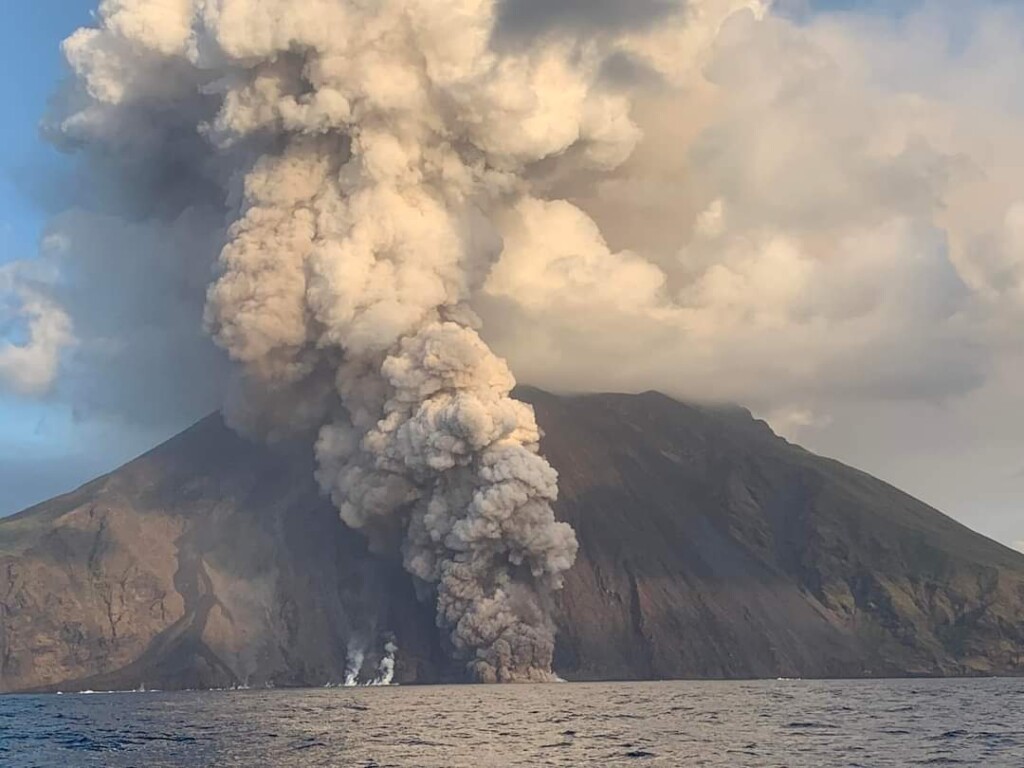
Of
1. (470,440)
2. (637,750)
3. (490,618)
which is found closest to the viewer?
(637,750)

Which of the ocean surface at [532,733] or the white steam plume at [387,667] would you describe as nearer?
the ocean surface at [532,733]

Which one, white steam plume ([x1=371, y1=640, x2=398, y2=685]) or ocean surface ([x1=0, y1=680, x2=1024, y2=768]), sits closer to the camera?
ocean surface ([x1=0, y1=680, x2=1024, y2=768])

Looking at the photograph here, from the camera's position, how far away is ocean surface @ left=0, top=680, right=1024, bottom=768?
56469 mm

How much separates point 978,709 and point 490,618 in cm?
6470

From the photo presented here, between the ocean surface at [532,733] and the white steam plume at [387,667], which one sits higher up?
the white steam plume at [387,667]

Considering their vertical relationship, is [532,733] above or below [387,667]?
below

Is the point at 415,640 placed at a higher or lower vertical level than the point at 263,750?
higher

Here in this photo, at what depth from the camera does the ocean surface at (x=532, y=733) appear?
5647cm

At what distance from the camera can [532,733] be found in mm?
72875

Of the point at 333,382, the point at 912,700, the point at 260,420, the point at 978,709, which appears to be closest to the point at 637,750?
the point at 978,709

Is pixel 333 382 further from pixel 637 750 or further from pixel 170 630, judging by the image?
pixel 637 750

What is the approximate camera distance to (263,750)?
62.2m

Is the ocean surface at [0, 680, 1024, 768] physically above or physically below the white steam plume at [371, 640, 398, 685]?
below

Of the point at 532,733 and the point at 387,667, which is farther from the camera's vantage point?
the point at 387,667
